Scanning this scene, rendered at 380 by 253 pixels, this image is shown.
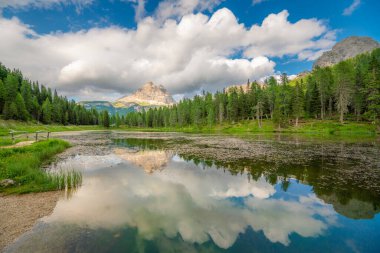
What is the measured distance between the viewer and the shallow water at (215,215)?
8648mm

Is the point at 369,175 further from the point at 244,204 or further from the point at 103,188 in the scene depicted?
the point at 103,188

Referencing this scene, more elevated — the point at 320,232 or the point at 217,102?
the point at 217,102

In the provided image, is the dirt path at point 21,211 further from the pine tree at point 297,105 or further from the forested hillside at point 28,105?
the forested hillside at point 28,105

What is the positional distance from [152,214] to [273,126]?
9028cm

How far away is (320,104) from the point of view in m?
91.5

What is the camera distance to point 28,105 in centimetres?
12094

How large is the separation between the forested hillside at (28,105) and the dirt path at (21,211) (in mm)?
105783

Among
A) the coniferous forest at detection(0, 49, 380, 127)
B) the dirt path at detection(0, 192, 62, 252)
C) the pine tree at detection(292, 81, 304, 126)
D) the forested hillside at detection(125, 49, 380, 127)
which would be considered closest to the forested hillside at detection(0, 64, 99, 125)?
the coniferous forest at detection(0, 49, 380, 127)

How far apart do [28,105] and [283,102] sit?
141520 millimetres

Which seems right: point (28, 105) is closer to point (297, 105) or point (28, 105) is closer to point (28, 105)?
point (28, 105)

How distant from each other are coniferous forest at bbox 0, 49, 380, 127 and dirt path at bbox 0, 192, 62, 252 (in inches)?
3046


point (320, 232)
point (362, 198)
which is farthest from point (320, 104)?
point (320, 232)

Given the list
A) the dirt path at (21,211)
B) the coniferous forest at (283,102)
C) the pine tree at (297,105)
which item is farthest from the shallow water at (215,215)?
the pine tree at (297,105)

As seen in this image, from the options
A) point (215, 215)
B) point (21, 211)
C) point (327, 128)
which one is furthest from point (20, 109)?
point (327, 128)
